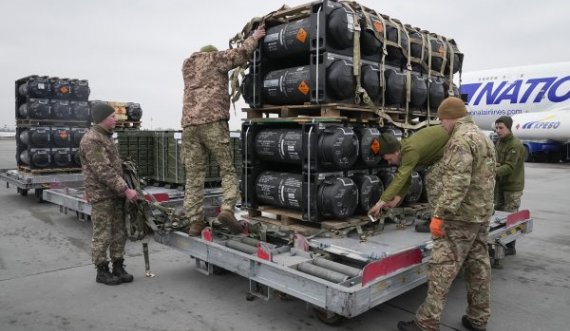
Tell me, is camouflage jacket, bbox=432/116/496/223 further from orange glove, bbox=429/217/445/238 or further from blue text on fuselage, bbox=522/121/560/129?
blue text on fuselage, bbox=522/121/560/129

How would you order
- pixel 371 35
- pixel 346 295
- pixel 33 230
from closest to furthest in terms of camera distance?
1. pixel 346 295
2. pixel 371 35
3. pixel 33 230

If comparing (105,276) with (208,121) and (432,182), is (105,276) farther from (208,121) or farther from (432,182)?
(432,182)

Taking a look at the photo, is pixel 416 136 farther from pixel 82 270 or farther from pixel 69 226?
pixel 69 226

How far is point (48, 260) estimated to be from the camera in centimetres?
599

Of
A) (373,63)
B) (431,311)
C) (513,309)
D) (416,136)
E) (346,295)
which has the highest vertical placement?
(373,63)

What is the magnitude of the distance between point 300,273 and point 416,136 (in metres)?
1.76

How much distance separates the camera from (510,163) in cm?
632

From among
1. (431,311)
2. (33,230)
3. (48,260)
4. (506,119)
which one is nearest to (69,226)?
(33,230)

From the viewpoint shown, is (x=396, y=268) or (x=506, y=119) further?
(x=506, y=119)

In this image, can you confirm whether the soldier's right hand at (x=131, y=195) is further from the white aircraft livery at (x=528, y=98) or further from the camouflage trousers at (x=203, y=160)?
the white aircraft livery at (x=528, y=98)

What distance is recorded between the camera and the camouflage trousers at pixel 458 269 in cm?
359

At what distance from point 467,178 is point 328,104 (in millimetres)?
1734

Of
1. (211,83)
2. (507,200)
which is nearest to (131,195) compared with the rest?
(211,83)

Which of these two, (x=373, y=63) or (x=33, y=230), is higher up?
(x=373, y=63)
